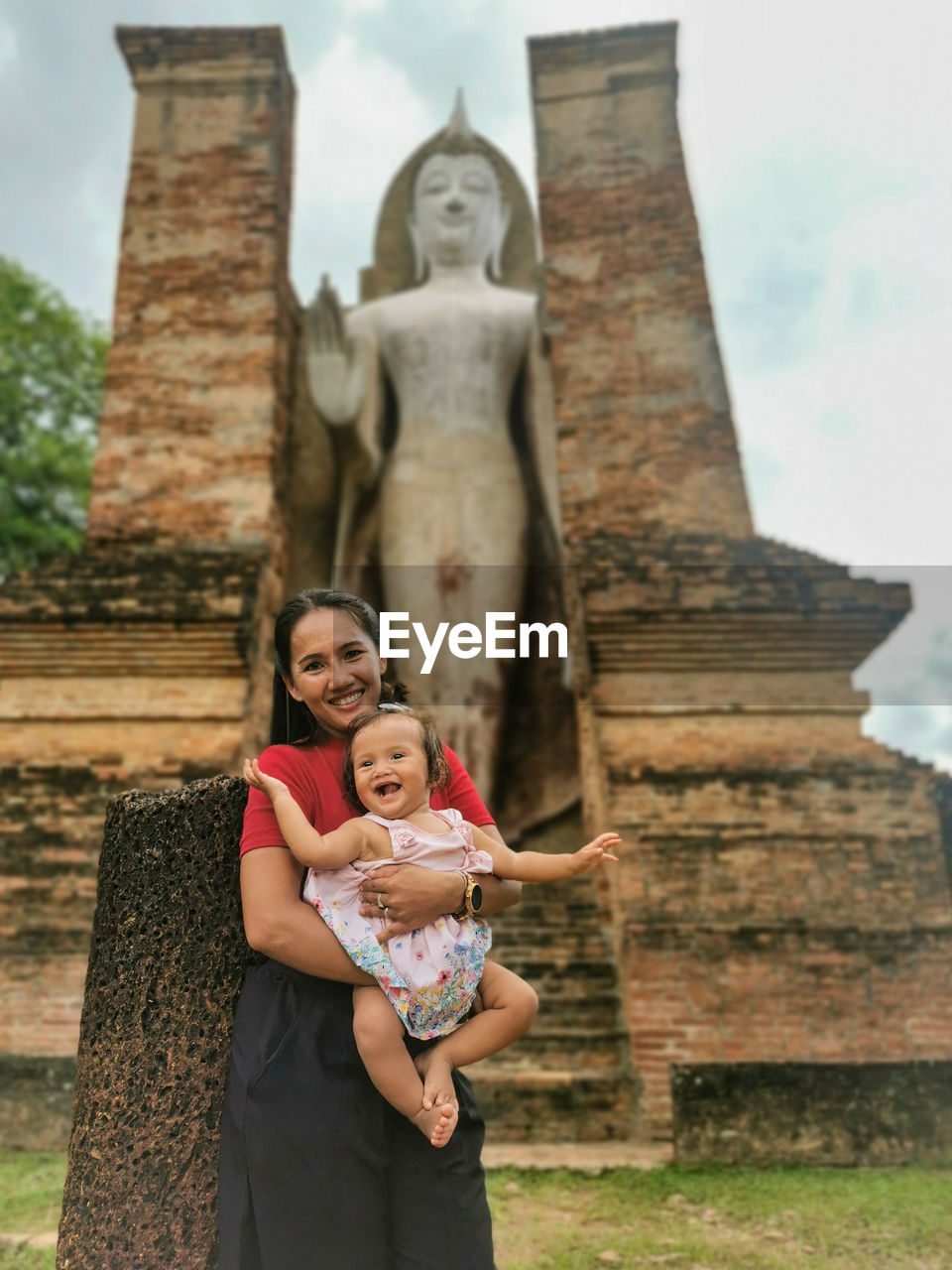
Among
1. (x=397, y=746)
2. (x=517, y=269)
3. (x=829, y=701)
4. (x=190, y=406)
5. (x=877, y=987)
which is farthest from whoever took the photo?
(x=517, y=269)

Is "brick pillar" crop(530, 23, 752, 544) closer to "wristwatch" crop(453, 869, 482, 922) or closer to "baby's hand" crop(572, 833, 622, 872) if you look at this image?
"baby's hand" crop(572, 833, 622, 872)

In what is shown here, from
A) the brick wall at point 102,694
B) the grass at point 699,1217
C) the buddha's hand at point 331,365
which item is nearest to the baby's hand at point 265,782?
the grass at point 699,1217

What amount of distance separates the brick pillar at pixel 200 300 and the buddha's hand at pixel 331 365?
29cm

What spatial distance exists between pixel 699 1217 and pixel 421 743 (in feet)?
9.56

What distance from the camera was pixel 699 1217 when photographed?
3.95m

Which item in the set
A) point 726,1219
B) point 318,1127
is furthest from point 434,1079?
point 726,1219

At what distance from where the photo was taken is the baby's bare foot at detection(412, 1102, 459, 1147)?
1796 mm

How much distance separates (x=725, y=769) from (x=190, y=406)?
14.8 feet

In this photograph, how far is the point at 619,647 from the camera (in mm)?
6484

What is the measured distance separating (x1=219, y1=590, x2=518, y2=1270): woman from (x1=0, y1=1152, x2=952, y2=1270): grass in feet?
6.34

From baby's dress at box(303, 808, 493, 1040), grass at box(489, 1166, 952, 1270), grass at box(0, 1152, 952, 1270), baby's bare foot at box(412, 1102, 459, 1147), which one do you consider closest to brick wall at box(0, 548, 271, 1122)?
grass at box(0, 1152, 952, 1270)

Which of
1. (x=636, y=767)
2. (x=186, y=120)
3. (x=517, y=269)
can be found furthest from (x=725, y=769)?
(x=186, y=120)

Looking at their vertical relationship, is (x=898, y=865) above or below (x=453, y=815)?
above

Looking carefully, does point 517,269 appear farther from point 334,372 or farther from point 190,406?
point 190,406
